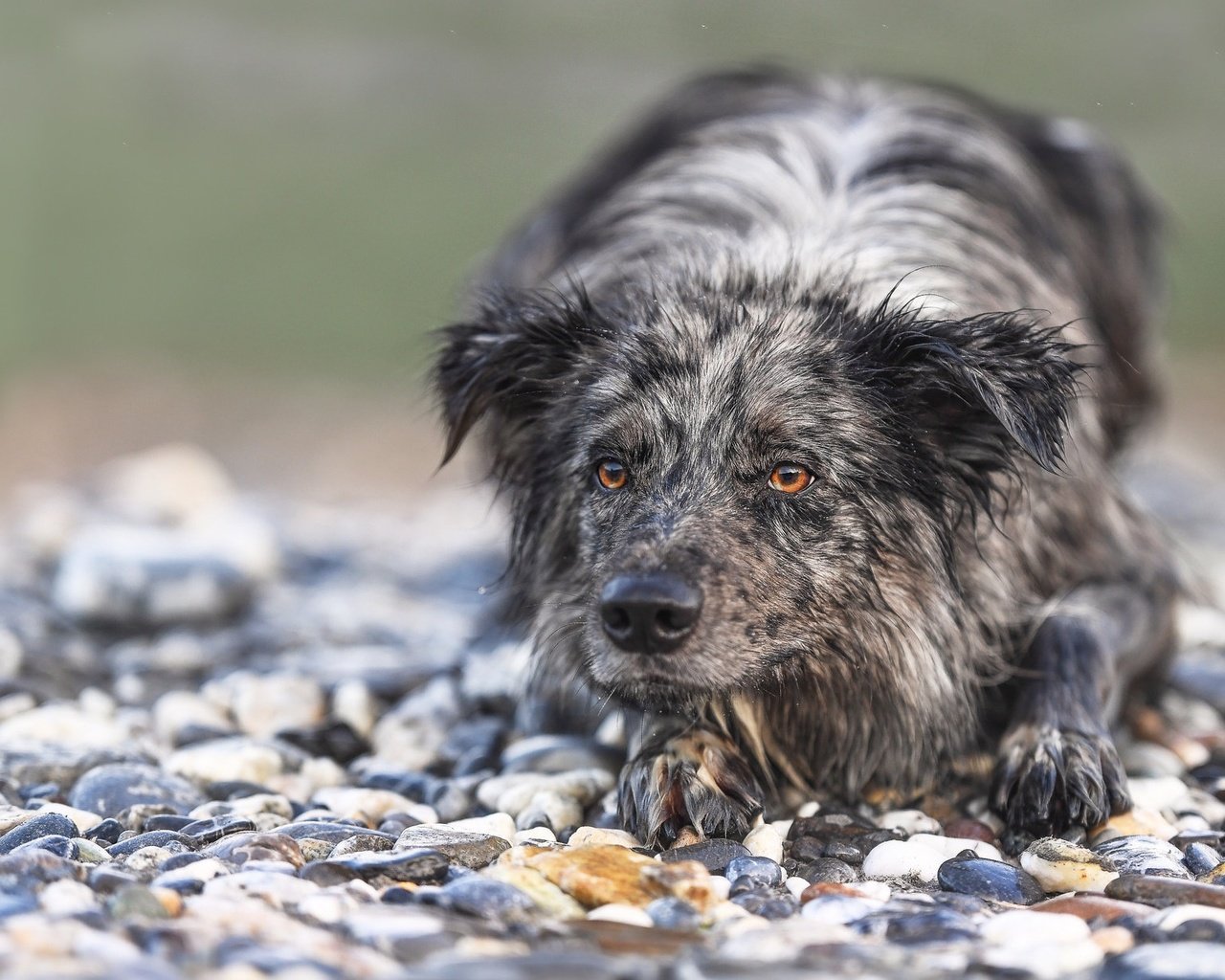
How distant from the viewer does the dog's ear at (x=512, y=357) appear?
14.8ft

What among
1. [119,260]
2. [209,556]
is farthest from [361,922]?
[119,260]

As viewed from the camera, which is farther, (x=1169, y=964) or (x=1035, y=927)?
(x=1035, y=927)

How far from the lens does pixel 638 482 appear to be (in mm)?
4133

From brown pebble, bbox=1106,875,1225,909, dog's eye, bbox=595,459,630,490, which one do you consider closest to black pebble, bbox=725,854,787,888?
brown pebble, bbox=1106,875,1225,909

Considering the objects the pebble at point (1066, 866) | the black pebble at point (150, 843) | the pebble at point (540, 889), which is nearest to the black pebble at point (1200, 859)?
the pebble at point (1066, 866)

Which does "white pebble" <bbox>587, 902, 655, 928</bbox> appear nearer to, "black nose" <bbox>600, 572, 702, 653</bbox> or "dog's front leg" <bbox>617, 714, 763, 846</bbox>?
"dog's front leg" <bbox>617, 714, 763, 846</bbox>

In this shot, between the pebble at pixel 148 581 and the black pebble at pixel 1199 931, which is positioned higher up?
the pebble at pixel 148 581

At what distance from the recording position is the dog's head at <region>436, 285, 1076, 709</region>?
12.5 feet

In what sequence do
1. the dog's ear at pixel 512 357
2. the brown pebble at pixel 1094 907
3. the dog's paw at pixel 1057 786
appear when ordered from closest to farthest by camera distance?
the brown pebble at pixel 1094 907, the dog's paw at pixel 1057 786, the dog's ear at pixel 512 357

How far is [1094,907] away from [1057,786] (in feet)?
2.40

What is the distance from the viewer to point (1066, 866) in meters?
3.61

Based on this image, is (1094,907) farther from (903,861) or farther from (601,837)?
(601,837)

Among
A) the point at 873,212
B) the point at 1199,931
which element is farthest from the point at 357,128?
the point at 1199,931

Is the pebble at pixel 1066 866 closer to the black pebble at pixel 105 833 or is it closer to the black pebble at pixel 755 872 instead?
the black pebble at pixel 755 872
